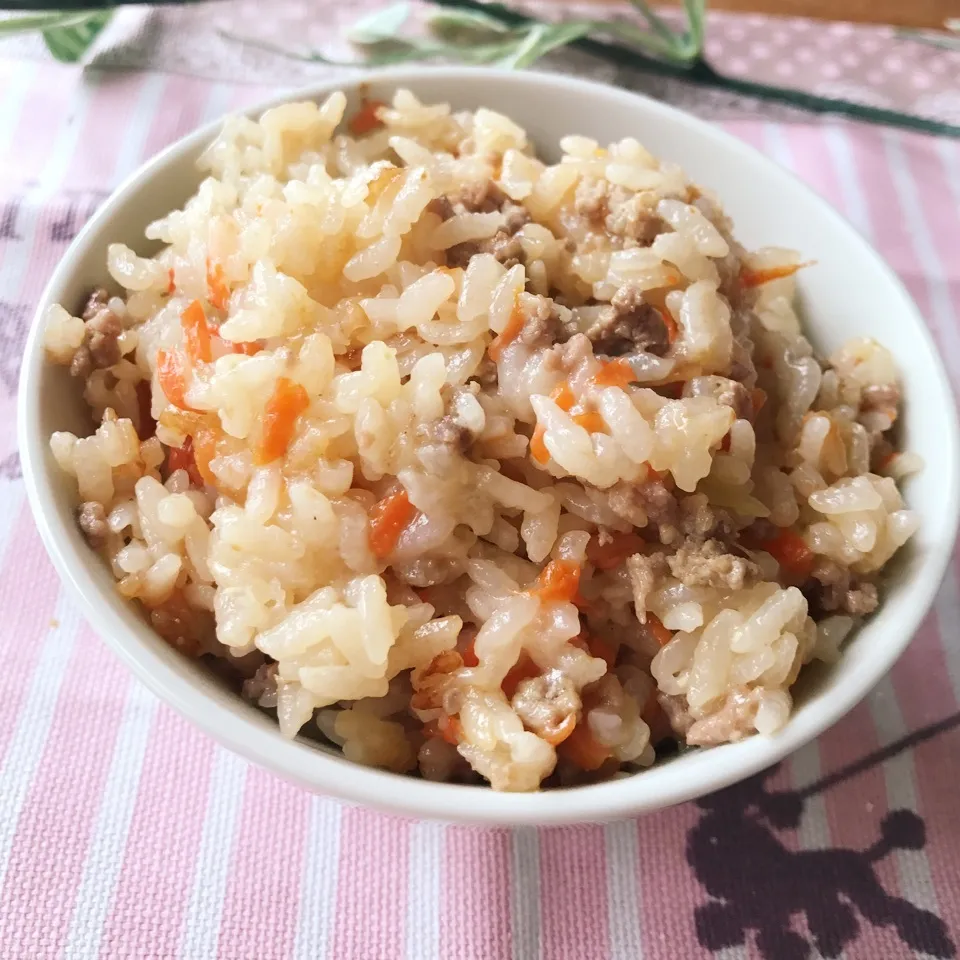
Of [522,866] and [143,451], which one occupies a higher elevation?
[143,451]

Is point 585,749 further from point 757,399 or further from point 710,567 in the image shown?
point 757,399

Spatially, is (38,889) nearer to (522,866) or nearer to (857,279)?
(522,866)

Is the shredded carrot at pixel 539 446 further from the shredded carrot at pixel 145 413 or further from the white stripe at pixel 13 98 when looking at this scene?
the white stripe at pixel 13 98

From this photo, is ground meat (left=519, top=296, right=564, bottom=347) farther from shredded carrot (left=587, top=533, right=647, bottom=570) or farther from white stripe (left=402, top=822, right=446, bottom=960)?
white stripe (left=402, top=822, right=446, bottom=960)

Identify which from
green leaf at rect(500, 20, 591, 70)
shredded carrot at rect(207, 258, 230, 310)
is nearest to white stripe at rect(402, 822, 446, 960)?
shredded carrot at rect(207, 258, 230, 310)

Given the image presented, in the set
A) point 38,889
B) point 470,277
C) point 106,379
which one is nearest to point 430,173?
point 470,277

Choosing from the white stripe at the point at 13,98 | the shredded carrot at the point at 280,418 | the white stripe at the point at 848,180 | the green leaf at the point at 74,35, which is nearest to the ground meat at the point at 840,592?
the shredded carrot at the point at 280,418
